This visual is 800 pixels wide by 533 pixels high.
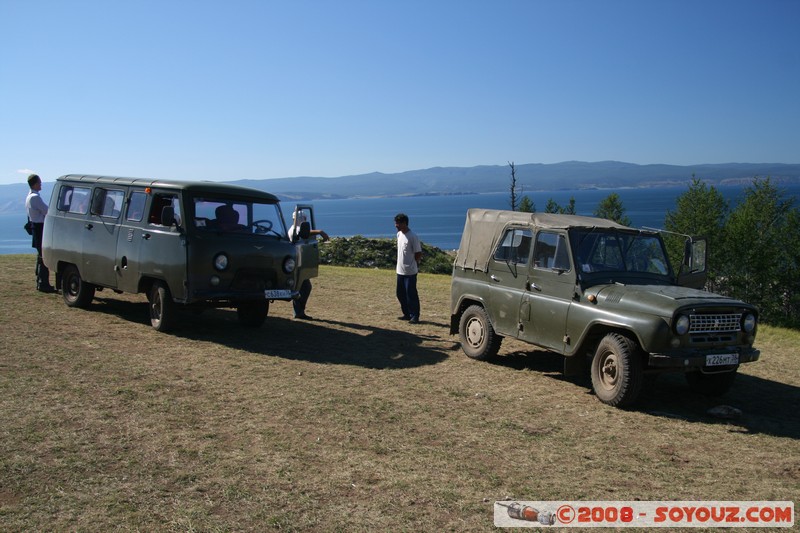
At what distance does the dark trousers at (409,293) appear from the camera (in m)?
13.2

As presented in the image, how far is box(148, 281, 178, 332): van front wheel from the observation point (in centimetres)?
→ 1090

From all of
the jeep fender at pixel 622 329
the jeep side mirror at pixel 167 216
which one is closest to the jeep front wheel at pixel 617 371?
the jeep fender at pixel 622 329

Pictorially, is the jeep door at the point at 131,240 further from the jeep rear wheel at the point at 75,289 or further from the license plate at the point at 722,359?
the license plate at the point at 722,359

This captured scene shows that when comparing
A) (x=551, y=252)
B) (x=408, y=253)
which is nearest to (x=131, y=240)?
(x=408, y=253)

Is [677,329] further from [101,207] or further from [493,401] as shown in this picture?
[101,207]

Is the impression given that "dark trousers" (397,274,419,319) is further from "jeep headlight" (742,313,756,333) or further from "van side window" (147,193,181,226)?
"jeep headlight" (742,313,756,333)

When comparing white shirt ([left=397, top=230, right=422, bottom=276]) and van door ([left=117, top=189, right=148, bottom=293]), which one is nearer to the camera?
van door ([left=117, top=189, right=148, bottom=293])

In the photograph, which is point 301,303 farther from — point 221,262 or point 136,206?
point 136,206

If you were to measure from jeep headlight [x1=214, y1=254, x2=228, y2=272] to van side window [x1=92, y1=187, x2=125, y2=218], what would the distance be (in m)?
2.35

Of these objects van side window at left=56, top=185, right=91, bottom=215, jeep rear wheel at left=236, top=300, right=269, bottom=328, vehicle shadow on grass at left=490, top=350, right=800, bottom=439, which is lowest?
vehicle shadow on grass at left=490, top=350, right=800, bottom=439

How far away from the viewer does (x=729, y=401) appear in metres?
8.53

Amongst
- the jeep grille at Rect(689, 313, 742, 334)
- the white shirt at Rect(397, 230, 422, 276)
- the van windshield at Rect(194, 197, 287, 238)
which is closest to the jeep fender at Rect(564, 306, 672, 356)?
the jeep grille at Rect(689, 313, 742, 334)

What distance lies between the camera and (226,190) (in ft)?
36.6

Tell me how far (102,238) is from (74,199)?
138 centimetres
